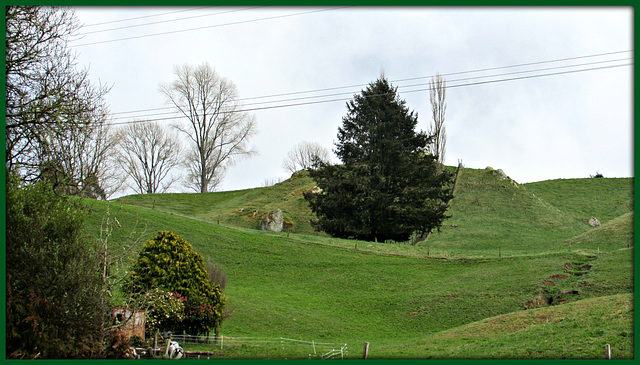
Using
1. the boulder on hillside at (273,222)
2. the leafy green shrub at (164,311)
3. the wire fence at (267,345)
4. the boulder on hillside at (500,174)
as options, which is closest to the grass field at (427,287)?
the wire fence at (267,345)

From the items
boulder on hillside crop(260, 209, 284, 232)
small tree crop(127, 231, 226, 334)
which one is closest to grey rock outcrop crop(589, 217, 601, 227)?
boulder on hillside crop(260, 209, 284, 232)

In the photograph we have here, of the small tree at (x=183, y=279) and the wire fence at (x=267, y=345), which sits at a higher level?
the small tree at (x=183, y=279)

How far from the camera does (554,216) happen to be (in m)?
53.5

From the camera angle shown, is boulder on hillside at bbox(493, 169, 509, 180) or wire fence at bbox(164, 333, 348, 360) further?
boulder on hillside at bbox(493, 169, 509, 180)

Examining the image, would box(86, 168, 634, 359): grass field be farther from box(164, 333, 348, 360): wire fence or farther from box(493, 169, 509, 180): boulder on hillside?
box(493, 169, 509, 180): boulder on hillside

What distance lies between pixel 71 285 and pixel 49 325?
0.87 meters

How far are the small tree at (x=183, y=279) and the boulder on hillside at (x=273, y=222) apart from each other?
29.1 m

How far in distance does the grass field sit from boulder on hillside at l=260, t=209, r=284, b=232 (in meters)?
1.86

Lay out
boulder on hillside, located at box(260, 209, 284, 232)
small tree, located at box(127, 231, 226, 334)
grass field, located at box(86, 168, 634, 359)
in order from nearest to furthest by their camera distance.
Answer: grass field, located at box(86, 168, 634, 359), small tree, located at box(127, 231, 226, 334), boulder on hillside, located at box(260, 209, 284, 232)

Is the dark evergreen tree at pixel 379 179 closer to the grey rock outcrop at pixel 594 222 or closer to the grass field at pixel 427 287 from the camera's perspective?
the grass field at pixel 427 287

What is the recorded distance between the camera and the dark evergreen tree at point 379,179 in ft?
133

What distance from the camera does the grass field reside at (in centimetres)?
1530

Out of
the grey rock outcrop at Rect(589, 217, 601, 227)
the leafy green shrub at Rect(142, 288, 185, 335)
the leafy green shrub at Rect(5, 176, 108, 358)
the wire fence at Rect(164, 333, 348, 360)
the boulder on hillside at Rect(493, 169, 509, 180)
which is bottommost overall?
the wire fence at Rect(164, 333, 348, 360)

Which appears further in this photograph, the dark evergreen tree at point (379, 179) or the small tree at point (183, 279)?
the dark evergreen tree at point (379, 179)
